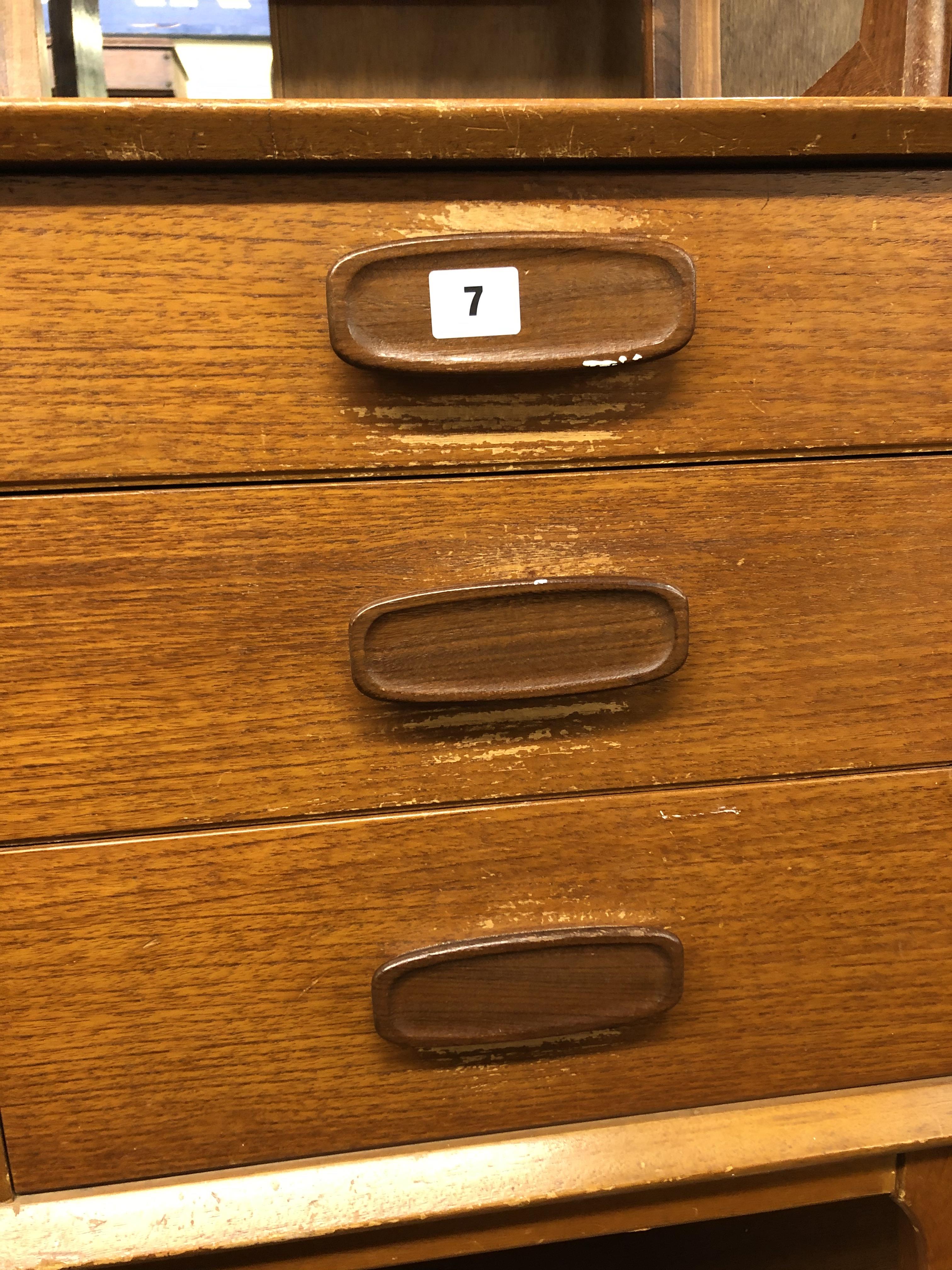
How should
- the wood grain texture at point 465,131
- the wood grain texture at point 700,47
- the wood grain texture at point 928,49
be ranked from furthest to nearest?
the wood grain texture at point 700,47, the wood grain texture at point 928,49, the wood grain texture at point 465,131

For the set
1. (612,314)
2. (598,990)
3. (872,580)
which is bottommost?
(598,990)

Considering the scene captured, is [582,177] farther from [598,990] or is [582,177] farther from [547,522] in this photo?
[598,990]

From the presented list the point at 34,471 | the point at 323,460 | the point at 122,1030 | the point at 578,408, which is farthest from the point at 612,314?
the point at 122,1030

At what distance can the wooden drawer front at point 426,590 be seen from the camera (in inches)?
15.4

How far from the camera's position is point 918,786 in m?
0.46

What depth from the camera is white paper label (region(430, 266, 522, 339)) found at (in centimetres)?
39

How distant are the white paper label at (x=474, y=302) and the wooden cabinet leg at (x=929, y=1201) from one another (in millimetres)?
491

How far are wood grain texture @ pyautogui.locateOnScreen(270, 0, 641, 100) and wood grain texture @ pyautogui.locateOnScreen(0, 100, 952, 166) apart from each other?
1.25 ft

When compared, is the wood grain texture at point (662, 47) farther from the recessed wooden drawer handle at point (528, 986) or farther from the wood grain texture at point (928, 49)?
the recessed wooden drawer handle at point (528, 986)

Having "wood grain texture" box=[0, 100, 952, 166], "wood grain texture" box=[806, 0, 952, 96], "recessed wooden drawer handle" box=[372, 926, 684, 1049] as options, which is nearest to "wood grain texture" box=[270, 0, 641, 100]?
"wood grain texture" box=[806, 0, 952, 96]

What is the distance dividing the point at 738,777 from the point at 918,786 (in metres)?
0.10

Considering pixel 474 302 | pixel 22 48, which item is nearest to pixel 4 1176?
pixel 474 302

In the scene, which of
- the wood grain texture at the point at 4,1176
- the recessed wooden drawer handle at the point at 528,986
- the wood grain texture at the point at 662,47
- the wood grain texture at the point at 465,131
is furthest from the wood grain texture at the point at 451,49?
the wood grain texture at the point at 4,1176

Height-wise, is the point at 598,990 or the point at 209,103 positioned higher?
the point at 209,103
